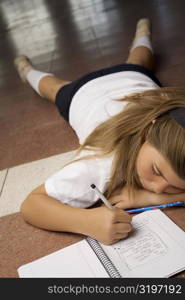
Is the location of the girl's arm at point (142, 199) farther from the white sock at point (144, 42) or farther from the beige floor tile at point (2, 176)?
the white sock at point (144, 42)

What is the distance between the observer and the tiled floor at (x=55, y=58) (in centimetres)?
181

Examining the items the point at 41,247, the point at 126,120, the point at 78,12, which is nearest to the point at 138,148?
the point at 126,120

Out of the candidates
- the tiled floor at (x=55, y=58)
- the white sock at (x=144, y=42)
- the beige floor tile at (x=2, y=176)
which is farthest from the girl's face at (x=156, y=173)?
the white sock at (x=144, y=42)

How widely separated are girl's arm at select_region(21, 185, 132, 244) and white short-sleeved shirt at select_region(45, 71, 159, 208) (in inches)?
2.1

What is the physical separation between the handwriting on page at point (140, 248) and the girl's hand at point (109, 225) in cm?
3

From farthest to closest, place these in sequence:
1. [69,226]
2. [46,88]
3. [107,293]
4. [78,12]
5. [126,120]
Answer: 1. [78,12]
2. [46,88]
3. [126,120]
4. [69,226]
5. [107,293]

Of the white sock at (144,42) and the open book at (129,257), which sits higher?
the white sock at (144,42)

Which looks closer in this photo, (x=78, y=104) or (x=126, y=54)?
(x=78, y=104)

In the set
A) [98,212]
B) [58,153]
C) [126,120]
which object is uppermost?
[126,120]

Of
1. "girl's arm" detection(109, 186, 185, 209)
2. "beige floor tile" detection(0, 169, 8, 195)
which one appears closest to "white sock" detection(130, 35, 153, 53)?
"beige floor tile" detection(0, 169, 8, 195)

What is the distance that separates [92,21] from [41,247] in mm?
3455

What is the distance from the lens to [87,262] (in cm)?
113

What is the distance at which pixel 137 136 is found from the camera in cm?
128

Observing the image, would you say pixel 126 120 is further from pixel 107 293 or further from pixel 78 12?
pixel 78 12
